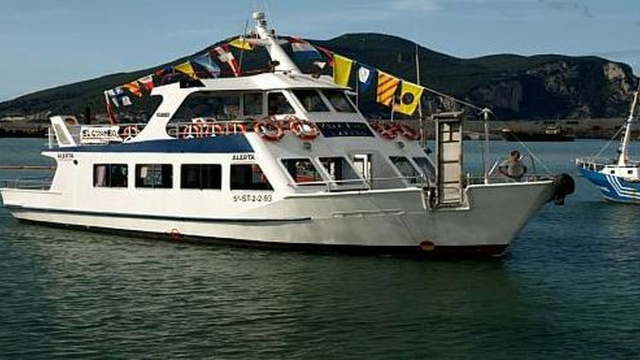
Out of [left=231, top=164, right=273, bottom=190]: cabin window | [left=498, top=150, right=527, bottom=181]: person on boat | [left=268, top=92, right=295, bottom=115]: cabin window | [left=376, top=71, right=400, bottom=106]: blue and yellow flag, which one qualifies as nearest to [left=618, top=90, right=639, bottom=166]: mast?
[left=376, top=71, right=400, bottom=106]: blue and yellow flag

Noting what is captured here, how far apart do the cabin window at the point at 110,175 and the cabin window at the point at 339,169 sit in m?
6.37

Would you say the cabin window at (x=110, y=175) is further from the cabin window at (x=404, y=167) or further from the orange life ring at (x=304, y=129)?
the cabin window at (x=404, y=167)

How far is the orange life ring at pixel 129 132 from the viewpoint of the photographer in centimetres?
2822

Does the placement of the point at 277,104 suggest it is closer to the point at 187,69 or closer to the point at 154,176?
the point at 154,176

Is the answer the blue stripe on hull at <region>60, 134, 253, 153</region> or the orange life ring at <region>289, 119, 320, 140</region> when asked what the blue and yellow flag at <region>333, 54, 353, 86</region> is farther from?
the blue stripe on hull at <region>60, 134, 253, 153</region>

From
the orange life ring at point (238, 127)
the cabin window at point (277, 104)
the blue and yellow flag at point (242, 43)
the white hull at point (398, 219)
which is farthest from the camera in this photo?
the blue and yellow flag at point (242, 43)

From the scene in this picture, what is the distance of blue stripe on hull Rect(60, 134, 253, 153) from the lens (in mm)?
24347

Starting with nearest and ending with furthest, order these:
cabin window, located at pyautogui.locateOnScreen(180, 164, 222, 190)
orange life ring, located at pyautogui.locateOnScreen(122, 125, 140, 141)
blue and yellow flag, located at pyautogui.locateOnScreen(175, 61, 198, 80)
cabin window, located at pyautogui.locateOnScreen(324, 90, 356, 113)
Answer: cabin window, located at pyautogui.locateOnScreen(180, 164, 222, 190) → cabin window, located at pyautogui.locateOnScreen(324, 90, 356, 113) → orange life ring, located at pyautogui.locateOnScreen(122, 125, 140, 141) → blue and yellow flag, located at pyautogui.locateOnScreen(175, 61, 198, 80)

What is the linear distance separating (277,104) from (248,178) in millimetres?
2622

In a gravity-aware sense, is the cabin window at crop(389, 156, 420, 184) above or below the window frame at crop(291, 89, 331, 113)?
below

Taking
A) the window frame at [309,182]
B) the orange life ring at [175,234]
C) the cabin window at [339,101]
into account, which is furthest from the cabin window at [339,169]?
the orange life ring at [175,234]

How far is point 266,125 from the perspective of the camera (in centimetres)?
2406

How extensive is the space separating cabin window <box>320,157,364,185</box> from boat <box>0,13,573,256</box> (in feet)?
0.10

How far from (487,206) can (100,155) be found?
11.9 metres
